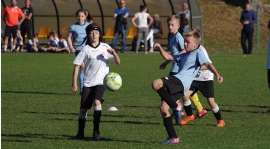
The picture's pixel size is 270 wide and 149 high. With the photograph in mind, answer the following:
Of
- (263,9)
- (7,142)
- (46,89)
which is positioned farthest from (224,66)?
(263,9)

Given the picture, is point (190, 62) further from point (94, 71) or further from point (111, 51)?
point (94, 71)

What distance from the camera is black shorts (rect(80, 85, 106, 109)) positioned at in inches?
363

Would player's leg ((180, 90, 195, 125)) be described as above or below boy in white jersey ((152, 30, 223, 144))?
below

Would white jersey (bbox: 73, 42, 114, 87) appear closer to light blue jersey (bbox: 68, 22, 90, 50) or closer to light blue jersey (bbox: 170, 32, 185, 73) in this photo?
light blue jersey (bbox: 170, 32, 185, 73)

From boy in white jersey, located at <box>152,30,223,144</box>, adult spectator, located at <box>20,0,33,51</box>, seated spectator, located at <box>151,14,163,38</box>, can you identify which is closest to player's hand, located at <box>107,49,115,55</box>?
boy in white jersey, located at <box>152,30,223,144</box>

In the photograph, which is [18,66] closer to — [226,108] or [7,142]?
[226,108]

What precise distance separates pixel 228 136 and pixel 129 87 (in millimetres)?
7400

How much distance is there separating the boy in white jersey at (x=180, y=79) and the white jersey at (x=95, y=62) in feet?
2.58

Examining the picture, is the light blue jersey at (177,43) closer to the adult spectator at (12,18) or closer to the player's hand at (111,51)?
the player's hand at (111,51)

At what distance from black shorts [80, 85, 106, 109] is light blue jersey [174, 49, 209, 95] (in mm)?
1034

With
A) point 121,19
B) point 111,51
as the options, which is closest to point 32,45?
point 121,19

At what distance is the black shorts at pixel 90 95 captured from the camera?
9.23m

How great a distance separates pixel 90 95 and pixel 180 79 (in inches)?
47.2

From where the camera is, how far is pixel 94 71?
9320mm
